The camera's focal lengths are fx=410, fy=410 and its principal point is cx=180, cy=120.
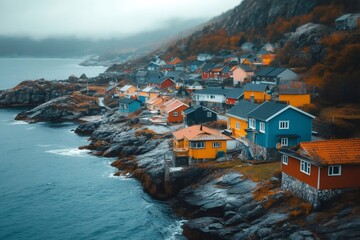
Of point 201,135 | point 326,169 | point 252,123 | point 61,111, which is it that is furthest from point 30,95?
point 326,169

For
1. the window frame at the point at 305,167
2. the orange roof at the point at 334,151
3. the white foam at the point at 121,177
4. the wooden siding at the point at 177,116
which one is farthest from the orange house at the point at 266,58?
the window frame at the point at 305,167

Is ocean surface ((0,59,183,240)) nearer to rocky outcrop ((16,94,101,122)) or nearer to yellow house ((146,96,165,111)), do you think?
yellow house ((146,96,165,111))

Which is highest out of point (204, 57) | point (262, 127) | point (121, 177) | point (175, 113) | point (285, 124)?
point (204, 57)

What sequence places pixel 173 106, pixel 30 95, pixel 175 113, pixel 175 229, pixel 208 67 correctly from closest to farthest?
1. pixel 175 229
2. pixel 175 113
3. pixel 173 106
4. pixel 208 67
5. pixel 30 95

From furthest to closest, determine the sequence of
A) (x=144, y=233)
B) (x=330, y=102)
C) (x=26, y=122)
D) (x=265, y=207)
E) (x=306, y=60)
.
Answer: (x=26, y=122) → (x=306, y=60) → (x=330, y=102) → (x=144, y=233) → (x=265, y=207)

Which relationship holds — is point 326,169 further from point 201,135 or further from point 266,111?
point 201,135

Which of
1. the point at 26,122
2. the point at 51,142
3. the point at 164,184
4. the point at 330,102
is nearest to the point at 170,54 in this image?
the point at 26,122

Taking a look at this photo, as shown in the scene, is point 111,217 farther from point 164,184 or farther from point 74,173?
point 74,173
